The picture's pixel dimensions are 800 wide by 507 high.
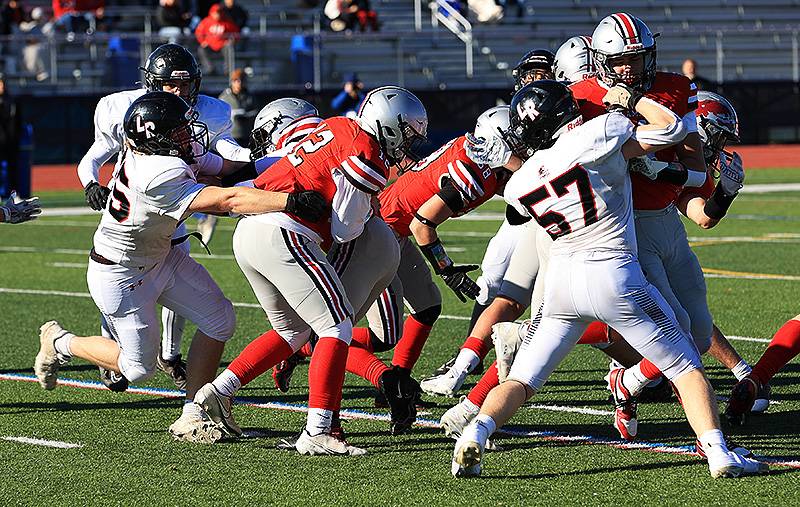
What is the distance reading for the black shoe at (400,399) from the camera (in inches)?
221

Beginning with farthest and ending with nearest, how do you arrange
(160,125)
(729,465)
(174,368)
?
(174,368) < (160,125) < (729,465)

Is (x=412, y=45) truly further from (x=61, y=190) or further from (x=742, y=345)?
(x=742, y=345)

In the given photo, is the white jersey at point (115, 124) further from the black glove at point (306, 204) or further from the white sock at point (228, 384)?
the black glove at point (306, 204)

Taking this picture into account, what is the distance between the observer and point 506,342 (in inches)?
235

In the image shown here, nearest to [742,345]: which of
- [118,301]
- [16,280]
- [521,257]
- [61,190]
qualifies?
[521,257]

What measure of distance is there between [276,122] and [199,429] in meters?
1.74

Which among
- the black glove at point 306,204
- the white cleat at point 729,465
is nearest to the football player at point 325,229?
the black glove at point 306,204

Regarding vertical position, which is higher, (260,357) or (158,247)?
(158,247)

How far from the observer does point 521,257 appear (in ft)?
21.8

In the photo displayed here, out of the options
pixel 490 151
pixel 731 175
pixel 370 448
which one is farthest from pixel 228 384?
pixel 731 175

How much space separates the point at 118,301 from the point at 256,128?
1314mm

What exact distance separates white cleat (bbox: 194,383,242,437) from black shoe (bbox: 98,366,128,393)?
3.75 ft

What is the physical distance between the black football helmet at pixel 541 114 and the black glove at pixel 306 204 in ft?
2.52

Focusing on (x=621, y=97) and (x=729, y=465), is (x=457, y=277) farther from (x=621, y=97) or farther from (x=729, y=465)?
(x=729, y=465)
